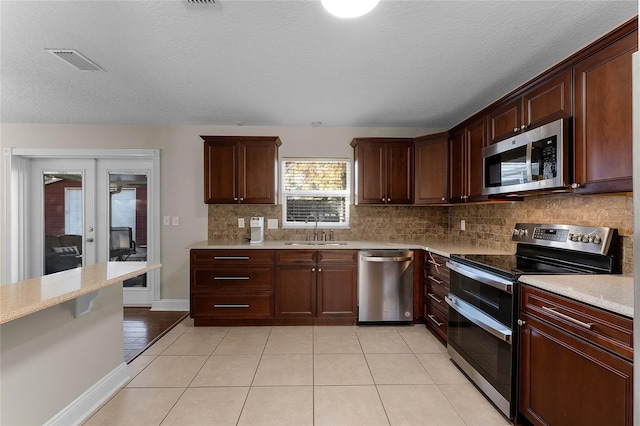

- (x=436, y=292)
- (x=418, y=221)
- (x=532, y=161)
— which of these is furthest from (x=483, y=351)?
(x=418, y=221)

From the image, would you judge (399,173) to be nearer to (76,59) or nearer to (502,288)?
(502,288)

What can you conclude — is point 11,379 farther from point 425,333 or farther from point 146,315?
point 425,333

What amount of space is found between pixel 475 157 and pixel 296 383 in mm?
2484

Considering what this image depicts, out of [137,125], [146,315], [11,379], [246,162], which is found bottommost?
[146,315]

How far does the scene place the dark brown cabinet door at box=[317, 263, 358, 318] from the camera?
3.32 metres

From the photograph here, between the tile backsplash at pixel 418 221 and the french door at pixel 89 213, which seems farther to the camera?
the french door at pixel 89 213

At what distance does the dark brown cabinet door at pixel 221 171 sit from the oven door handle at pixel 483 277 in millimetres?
2476

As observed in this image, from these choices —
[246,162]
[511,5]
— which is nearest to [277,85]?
[246,162]

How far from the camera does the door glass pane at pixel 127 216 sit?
4059mm

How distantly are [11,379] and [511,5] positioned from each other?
3.16m

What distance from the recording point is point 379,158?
3666 mm

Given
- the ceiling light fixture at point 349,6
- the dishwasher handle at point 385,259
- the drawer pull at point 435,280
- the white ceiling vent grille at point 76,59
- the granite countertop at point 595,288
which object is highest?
the white ceiling vent grille at point 76,59

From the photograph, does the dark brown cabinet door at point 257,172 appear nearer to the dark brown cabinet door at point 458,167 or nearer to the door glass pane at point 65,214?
the dark brown cabinet door at point 458,167

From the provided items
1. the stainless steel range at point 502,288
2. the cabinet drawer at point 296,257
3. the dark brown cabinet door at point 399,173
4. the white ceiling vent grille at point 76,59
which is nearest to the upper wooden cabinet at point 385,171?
the dark brown cabinet door at point 399,173
